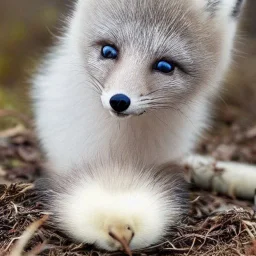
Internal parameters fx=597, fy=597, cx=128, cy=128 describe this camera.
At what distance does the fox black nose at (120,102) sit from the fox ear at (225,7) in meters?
0.69

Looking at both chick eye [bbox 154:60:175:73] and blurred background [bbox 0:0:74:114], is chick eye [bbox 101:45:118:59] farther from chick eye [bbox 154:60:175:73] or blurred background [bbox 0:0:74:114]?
blurred background [bbox 0:0:74:114]

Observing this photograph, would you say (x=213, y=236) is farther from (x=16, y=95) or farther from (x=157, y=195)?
(x=16, y=95)

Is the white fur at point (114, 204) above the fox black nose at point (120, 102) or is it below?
below

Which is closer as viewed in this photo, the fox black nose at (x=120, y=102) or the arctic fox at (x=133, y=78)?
the fox black nose at (x=120, y=102)

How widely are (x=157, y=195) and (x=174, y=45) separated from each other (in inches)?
26.7

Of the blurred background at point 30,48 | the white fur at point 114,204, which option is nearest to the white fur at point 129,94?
the white fur at point 114,204

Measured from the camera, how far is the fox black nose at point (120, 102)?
240 cm

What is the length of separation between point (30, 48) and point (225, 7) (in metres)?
3.42

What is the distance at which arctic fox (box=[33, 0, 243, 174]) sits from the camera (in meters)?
2.55

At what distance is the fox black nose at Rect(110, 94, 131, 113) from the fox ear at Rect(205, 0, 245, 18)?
687 millimetres

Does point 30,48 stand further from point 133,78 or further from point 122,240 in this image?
point 122,240

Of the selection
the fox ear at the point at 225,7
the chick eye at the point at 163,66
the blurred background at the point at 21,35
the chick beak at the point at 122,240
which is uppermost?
the fox ear at the point at 225,7

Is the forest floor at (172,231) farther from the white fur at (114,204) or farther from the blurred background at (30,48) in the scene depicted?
the blurred background at (30,48)

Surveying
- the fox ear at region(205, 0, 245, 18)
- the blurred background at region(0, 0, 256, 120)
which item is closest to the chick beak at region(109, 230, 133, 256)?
the fox ear at region(205, 0, 245, 18)
